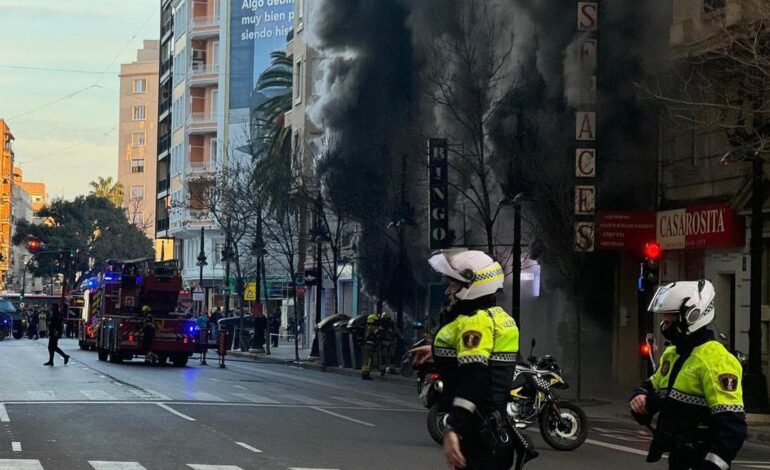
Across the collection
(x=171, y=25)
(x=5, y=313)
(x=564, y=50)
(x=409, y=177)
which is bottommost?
(x=5, y=313)

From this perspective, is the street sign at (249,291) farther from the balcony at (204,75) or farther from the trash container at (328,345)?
the balcony at (204,75)

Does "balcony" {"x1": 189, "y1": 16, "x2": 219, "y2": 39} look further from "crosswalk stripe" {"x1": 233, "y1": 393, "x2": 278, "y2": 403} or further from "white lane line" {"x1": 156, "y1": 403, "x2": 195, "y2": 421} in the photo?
"white lane line" {"x1": 156, "y1": 403, "x2": 195, "y2": 421}

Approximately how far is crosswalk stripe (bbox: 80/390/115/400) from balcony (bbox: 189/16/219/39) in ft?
218

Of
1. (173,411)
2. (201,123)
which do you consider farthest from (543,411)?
(201,123)

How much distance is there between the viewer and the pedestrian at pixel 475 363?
6.75 meters

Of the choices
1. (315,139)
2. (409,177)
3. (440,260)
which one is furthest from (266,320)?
(440,260)

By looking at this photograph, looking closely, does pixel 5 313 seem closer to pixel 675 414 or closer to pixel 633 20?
pixel 633 20

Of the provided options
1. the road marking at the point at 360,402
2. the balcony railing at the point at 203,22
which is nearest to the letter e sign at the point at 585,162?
the road marking at the point at 360,402

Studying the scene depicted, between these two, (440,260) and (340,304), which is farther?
(340,304)

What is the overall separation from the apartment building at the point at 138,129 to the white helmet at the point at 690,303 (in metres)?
148

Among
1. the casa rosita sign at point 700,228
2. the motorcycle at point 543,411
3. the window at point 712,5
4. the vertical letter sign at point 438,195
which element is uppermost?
the window at point 712,5

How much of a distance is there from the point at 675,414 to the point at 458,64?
26.2 m

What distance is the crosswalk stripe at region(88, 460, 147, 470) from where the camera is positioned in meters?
13.1

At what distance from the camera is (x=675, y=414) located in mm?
7188
